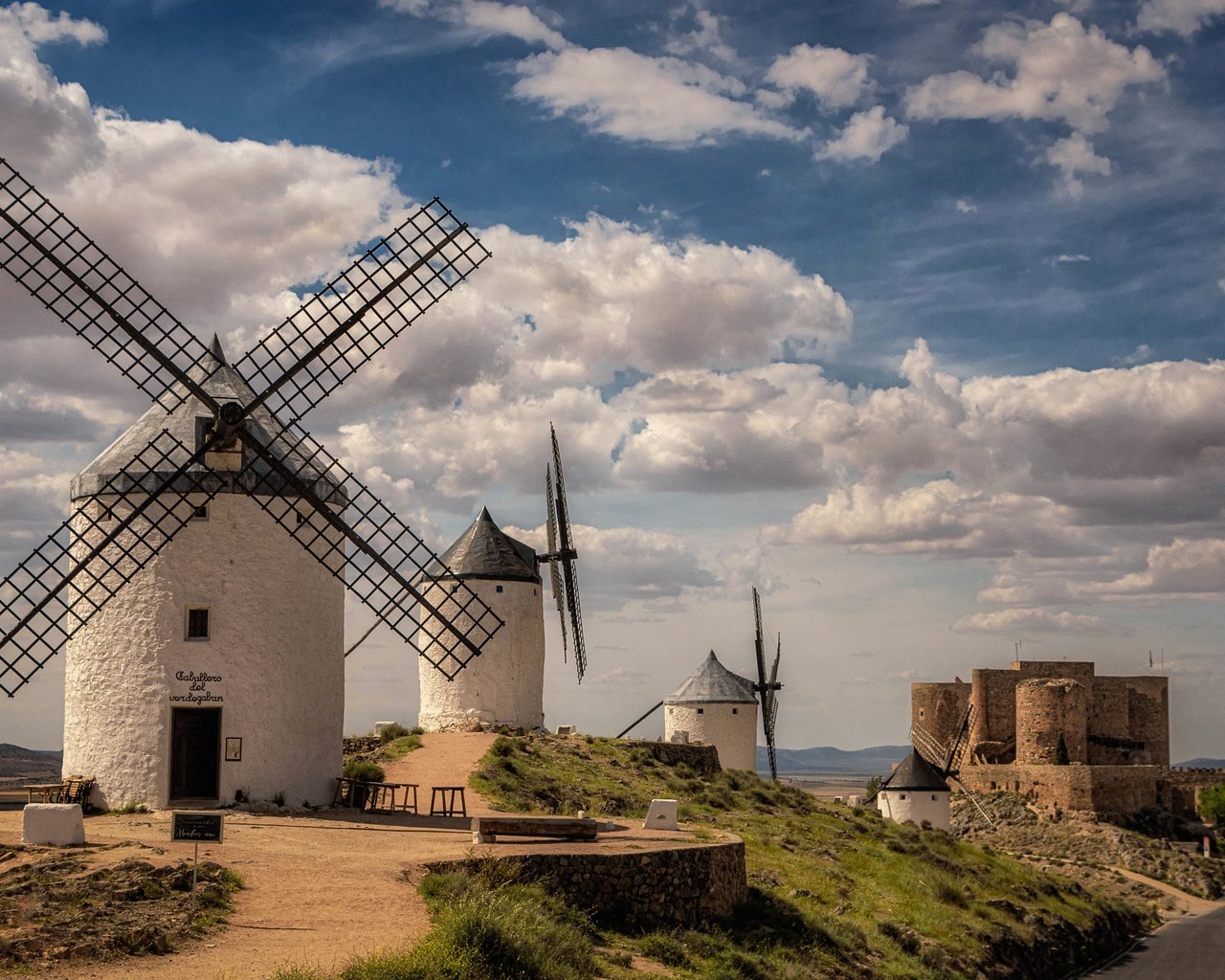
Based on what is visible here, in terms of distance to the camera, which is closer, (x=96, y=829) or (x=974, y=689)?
(x=96, y=829)

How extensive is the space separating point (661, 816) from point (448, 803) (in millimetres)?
4741

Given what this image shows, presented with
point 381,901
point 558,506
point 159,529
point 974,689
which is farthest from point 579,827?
point 974,689

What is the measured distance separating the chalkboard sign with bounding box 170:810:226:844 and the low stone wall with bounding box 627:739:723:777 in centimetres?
1916

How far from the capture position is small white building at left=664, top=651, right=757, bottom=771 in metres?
42.8

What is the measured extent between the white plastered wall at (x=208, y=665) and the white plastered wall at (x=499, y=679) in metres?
11.6

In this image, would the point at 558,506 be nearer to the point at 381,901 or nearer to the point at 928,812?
the point at 928,812

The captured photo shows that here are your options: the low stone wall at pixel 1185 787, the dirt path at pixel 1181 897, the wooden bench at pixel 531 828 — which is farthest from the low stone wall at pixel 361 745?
the low stone wall at pixel 1185 787

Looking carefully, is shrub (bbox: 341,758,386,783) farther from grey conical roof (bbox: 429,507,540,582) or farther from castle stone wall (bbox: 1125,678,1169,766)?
castle stone wall (bbox: 1125,678,1169,766)

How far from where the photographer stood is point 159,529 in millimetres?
22125

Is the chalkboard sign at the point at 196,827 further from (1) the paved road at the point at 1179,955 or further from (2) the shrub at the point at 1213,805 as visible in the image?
(2) the shrub at the point at 1213,805

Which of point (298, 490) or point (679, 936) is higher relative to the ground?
point (298, 490)

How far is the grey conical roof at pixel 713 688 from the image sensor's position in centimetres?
4294

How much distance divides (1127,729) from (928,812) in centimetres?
1919

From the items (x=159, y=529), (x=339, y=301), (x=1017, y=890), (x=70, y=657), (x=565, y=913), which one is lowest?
(x=1017, y=890)
